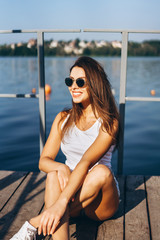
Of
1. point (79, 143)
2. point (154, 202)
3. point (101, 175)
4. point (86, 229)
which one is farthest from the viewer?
point (154, 202)

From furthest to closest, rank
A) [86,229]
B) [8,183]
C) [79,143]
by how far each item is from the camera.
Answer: [8,183] < [79,143] < [86,229]

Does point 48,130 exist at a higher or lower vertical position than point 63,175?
lower

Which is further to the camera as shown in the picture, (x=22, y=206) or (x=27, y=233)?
(x=22, y=206)

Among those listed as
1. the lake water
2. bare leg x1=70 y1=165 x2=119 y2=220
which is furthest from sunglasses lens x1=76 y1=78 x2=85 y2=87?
the lake water

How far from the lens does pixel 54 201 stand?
156 cm

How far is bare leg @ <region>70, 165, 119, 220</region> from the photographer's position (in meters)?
1.55

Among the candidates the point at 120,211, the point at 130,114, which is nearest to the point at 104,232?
the point at 120,211

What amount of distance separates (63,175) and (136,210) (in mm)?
614

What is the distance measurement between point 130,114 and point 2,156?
5.61 meters

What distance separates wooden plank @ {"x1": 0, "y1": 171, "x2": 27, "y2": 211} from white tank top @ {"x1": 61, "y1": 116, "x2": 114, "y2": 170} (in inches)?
22.7

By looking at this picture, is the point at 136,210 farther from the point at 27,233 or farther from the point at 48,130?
the point at 48,130

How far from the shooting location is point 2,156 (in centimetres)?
610

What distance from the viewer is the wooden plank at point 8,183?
2.07 meters

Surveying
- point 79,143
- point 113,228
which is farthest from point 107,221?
point 79,143
